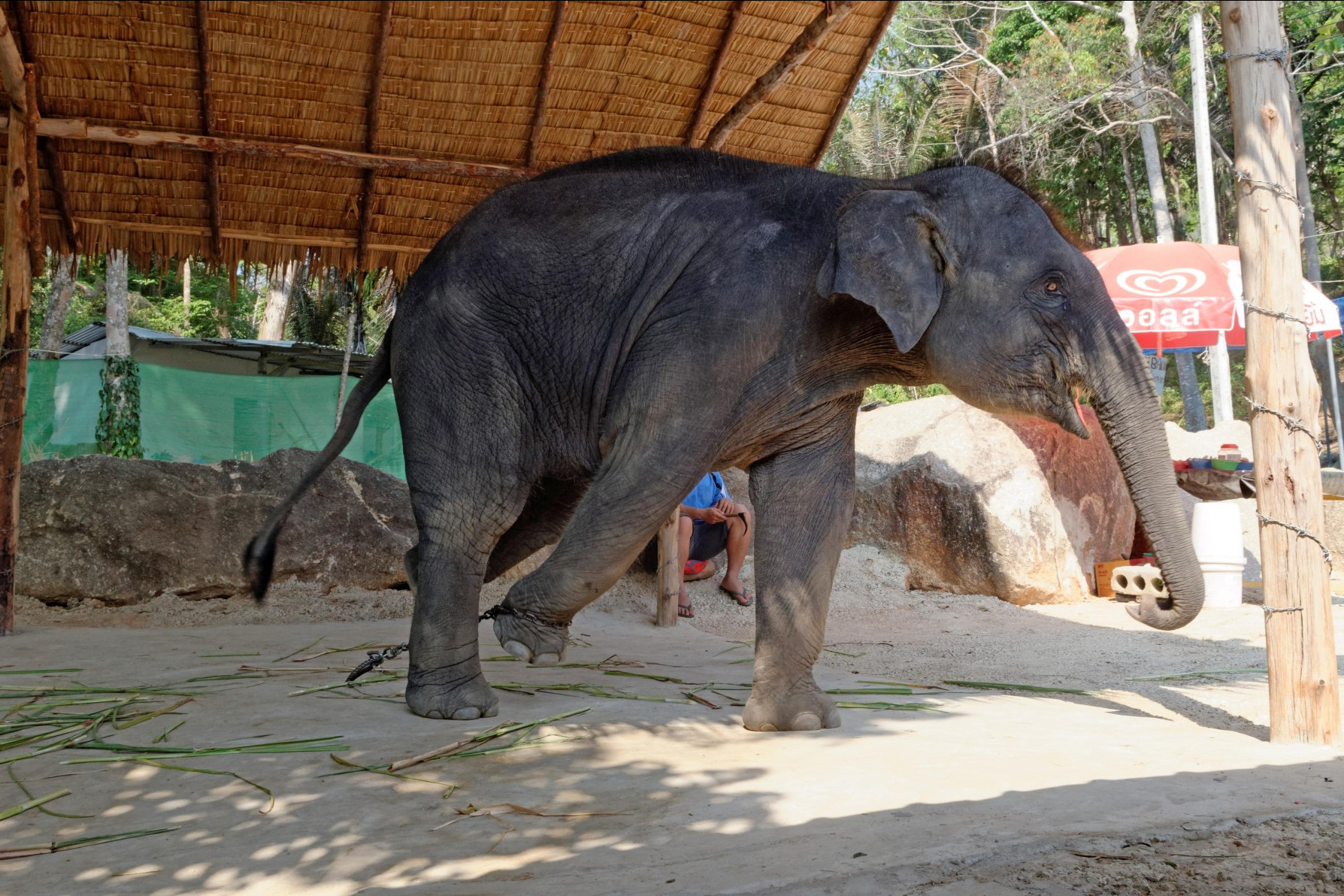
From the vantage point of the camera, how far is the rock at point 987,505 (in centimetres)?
820

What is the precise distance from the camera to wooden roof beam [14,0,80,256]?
541 cm

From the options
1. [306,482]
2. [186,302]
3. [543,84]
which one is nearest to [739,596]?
[543,84]

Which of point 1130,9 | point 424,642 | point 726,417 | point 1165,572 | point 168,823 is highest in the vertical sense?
point 1130,9

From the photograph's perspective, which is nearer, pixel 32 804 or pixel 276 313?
pixel 32 804

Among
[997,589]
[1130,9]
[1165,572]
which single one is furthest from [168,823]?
[1130,9]

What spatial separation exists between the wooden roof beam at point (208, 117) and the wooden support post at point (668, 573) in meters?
3.13

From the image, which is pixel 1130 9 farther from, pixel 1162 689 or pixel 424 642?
pixel 424 642

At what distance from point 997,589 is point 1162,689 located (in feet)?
10.8

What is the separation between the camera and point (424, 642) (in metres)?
3.83

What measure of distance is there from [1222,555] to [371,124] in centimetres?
631

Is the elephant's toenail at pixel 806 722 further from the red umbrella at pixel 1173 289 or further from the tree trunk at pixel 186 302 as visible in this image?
the tree trunk at pixel 186 302

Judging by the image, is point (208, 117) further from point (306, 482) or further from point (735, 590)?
point (735, 590)

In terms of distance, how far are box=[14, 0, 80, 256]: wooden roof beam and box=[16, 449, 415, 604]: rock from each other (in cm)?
133

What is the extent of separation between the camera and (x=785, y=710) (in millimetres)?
3664
